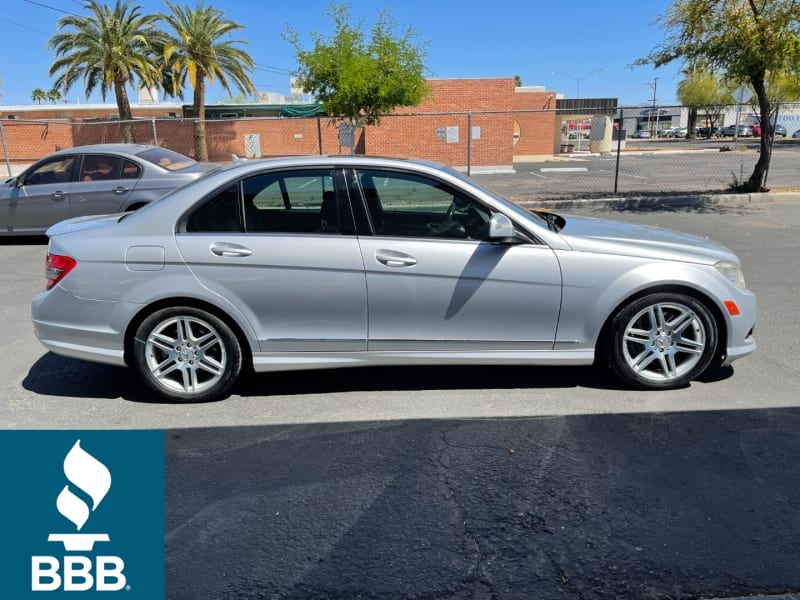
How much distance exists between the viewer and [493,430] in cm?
385

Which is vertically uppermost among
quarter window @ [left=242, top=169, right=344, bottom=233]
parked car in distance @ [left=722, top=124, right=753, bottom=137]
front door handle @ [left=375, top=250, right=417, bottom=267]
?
parked car in distance @ [left=722, top=124, right=753, bottom=137]

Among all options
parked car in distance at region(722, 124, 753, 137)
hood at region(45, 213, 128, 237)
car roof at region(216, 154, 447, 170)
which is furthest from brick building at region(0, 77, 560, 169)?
parked car in distance at region(722, 124, 753, 137)

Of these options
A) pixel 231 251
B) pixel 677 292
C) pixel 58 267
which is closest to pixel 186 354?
pixel 231 251

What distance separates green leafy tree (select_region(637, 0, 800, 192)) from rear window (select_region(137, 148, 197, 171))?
10338mm

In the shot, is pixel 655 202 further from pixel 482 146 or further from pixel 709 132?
pixel 709 132

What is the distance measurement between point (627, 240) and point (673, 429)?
129 cm

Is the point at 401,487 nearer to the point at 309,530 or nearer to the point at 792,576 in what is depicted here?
the point at 309,530

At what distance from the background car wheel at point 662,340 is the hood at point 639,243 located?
0.98 ft

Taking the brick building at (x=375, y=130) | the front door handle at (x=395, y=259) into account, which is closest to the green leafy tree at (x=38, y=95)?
the brick building at (x=375, y=130)

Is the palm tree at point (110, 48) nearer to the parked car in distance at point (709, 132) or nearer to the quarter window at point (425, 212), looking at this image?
the quarter window at point (425, 212)

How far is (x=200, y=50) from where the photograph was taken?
28641mm

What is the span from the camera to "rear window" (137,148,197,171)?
10.1m

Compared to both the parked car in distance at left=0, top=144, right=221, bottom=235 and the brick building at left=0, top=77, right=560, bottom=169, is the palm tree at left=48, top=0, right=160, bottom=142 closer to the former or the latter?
the brick building at left=0, top=77, right=560, bottom=169

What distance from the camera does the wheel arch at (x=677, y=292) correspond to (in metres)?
4.20
